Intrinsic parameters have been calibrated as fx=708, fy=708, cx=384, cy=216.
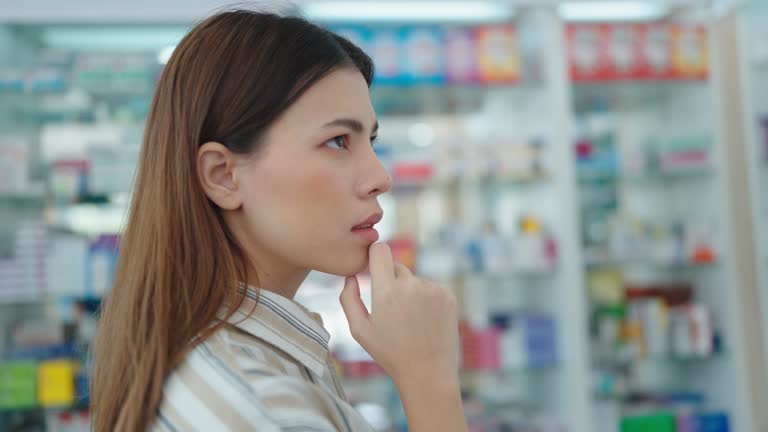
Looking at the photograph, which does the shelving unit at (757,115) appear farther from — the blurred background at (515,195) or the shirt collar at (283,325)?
A: the shirt collar at (283,325)

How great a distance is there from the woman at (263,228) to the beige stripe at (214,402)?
47 millimetres

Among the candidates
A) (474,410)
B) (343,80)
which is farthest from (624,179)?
(343,80)

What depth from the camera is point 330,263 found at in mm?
989

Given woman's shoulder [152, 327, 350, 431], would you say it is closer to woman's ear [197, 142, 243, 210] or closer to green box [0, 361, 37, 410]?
woman's ear [197, 142, 243, 210]

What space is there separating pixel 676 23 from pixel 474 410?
8.29 ft

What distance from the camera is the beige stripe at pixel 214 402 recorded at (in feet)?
2.40

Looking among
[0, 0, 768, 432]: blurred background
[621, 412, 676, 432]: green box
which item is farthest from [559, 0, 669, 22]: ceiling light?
[621, 412, 676, 432]: green box

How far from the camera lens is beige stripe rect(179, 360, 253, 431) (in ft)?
2.40

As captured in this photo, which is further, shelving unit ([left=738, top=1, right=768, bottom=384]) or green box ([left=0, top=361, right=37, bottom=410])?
shelving unit ([left=738, top=1, right=768, bottom=384])

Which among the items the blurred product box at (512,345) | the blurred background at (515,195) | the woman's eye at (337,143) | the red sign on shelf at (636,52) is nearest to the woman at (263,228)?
the woman's eye at (337,143)

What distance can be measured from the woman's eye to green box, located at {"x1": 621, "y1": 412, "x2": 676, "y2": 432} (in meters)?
3.41

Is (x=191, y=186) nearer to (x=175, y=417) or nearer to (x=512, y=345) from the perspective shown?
(x=175, y=417)

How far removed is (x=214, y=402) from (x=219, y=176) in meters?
0.33

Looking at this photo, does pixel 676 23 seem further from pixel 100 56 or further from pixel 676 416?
pixel 100 56
